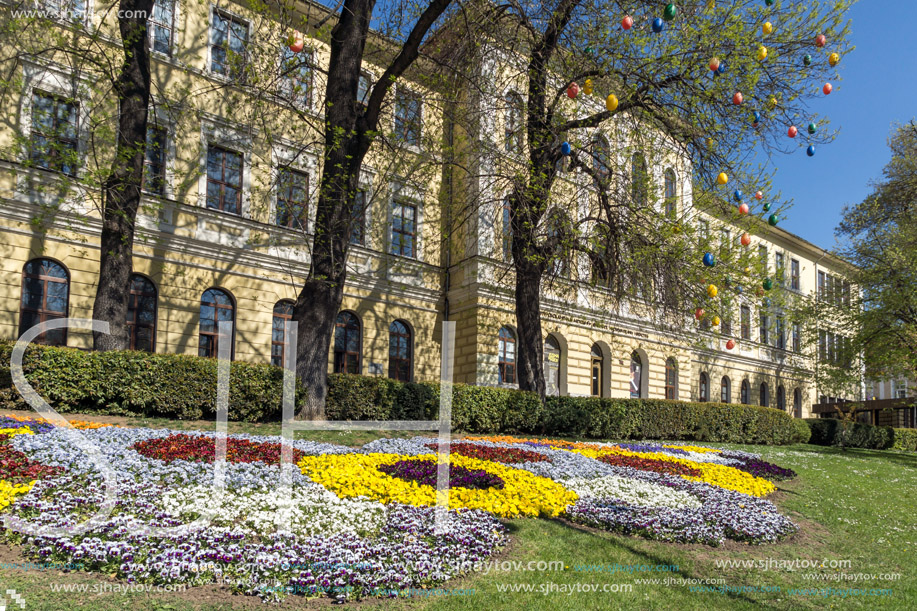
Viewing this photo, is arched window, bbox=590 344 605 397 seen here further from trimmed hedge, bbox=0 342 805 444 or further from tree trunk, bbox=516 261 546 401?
tree trunk, bbox=516 261 546 401

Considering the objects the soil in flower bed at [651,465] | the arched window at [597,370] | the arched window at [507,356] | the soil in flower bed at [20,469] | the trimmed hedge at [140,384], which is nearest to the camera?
the soil in flower bed at [20,469]

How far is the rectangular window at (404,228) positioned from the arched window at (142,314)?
A: 8.48m

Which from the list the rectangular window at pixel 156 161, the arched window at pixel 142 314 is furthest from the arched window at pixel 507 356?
the rectangular window at pixel 156 161

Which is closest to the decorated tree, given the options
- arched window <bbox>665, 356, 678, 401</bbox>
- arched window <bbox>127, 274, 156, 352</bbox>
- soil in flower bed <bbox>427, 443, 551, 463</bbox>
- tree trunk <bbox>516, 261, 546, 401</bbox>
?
tree trunk <bbox>516, 261, 546, 401</bbox>

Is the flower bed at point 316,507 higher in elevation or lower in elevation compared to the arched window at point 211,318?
lower

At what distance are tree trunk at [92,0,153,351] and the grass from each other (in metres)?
9.14

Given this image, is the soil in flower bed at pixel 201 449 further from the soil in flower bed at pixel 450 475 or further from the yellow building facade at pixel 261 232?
the yellow building facade at pixel 261 232

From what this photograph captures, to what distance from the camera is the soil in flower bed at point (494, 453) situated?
1009cm

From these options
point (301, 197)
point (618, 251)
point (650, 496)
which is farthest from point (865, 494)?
point (301, 197)

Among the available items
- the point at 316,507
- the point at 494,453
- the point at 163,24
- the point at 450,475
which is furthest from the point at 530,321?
the point at 163,24

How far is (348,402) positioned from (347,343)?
21.3ft

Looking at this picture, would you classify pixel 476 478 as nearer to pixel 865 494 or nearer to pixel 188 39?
pixel 865 494

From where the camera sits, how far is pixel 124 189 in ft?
43.5

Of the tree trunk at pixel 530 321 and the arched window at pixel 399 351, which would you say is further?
the arched window at pixel 399 351
